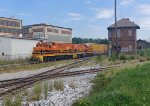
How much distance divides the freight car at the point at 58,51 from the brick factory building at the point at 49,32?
48.8 meters

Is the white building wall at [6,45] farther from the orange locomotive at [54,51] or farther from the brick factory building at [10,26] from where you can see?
the brick factory building at [10,26]

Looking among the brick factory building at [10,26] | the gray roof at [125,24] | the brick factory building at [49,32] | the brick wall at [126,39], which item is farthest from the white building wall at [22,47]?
the brick factory building at [10,26]

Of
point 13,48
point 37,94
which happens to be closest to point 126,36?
point 13,48

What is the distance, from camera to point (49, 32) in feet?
392

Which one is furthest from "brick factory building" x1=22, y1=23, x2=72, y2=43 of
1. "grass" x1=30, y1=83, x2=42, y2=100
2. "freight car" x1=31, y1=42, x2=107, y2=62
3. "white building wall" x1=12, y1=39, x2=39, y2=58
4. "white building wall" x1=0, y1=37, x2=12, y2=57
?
"grass" x1=30, y1=83, x2=42, y2=100

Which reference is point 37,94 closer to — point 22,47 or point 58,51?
point 58,51

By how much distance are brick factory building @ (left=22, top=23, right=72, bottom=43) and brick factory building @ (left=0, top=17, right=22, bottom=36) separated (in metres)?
3.38

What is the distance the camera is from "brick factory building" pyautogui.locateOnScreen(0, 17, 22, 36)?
116312 millimetres

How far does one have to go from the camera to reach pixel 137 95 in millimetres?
12727

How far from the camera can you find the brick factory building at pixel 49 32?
11656cm

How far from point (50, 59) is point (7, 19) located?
73646 millimetres

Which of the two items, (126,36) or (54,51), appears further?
(126,36)

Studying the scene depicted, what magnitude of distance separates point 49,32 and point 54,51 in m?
70.8

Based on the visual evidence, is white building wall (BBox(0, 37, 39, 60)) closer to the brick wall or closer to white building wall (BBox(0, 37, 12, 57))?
→ white building wall (BBox(0, 37, 12, 57))
